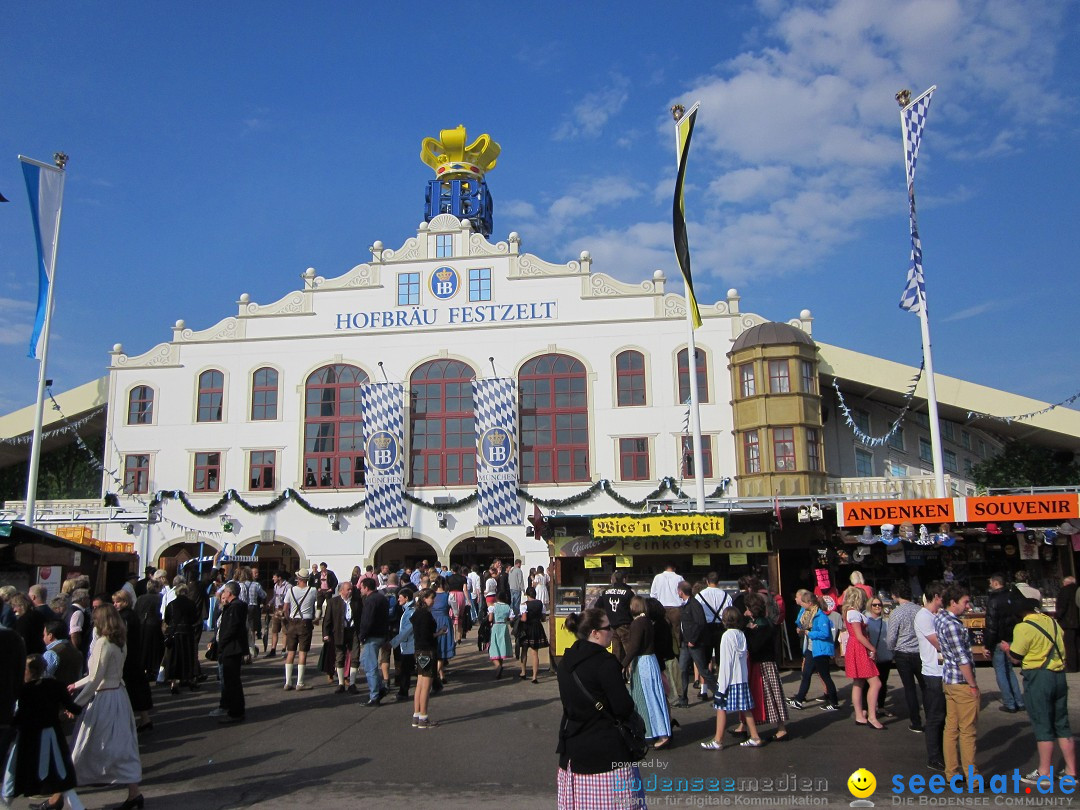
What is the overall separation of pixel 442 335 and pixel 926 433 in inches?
667

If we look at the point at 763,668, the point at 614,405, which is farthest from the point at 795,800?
the point at 614,405

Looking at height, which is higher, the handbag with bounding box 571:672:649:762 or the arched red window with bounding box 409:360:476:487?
the arched red window with bounding box 409:360:476:487

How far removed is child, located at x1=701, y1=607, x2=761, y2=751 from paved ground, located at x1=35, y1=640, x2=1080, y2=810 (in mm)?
172

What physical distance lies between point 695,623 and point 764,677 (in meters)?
1.45

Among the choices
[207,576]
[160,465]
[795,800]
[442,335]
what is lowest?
[795,800]

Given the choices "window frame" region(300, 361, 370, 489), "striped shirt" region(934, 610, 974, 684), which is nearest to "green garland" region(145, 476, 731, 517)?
"window frame" region(300, 361, 370, 489)

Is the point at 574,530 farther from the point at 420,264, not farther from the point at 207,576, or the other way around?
the point at 420,264

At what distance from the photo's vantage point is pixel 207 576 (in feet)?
51.9

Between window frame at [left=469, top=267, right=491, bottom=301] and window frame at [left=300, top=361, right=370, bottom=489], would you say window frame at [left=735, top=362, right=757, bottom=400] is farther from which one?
window frame at [left=300, top=361, right=370, bottom=489]

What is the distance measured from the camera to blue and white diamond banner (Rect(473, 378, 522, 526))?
2842cm

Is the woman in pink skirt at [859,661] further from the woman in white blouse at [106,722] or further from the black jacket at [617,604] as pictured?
the woman in white blouse at [106,722]

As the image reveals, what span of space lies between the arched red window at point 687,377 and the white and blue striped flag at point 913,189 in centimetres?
967

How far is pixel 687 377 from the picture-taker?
93.2 feet

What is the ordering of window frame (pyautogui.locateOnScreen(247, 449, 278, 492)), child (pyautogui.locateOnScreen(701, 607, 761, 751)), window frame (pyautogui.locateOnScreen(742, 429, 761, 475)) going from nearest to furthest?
child (pyautogui.locateOnScreen(701, 607, 761, 751)), window frame (pyautogui.locateOnScreen(742, 429, 761, 475)), window frame (pyautogui.locateOnScreen(247, 449, 278, 492))
